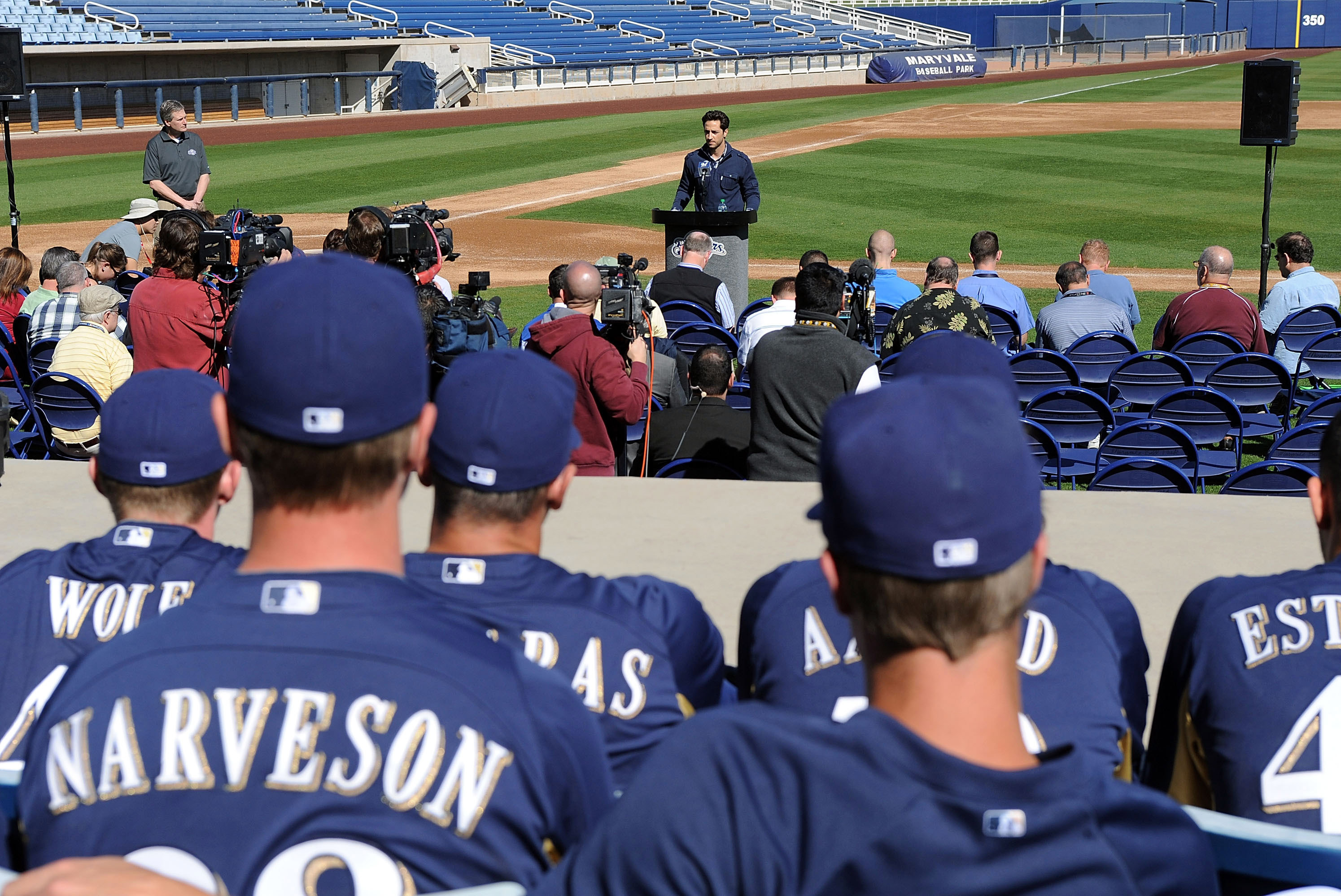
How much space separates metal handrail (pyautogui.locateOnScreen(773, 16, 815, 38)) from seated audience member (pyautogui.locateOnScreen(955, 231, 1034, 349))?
46224 mm

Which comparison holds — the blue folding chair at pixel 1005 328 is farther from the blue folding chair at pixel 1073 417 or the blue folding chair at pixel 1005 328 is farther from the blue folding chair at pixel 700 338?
the blue folding chair at pixel 1073 417

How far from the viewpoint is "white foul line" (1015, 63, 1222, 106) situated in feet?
128

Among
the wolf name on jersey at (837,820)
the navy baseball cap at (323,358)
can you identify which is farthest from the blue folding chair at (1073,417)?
the wolf name on jersey at (837,820)

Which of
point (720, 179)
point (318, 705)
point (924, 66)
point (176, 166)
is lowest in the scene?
point (318, 705)

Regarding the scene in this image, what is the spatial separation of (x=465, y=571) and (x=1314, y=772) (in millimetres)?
1669

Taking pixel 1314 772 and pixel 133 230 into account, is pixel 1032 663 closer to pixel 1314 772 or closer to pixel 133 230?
pixel 1314 772

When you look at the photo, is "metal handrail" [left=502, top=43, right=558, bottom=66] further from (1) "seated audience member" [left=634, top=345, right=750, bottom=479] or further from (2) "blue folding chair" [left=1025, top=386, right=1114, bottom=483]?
(1) "seated audience member" [left=634, top=345, right=750, bottom=479]

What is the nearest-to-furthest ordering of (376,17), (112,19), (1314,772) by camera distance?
(1314,772) → (112,19) → (376,17)

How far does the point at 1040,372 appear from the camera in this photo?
8.52 m

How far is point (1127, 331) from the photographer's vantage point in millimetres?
10078

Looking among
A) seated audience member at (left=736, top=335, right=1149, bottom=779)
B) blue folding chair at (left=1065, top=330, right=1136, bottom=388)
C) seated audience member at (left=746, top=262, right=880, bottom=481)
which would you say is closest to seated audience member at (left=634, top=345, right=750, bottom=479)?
seated audience member at (left=746, top=262, right=880, bottom=481)

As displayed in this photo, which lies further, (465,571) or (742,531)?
(742,531)

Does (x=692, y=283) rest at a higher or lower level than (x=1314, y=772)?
higher

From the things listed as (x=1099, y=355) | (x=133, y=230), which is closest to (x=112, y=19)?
(x=133, y=230)
